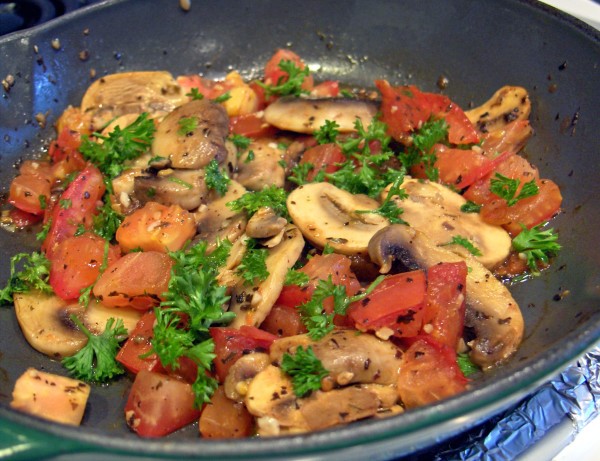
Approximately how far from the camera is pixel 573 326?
7.92ft

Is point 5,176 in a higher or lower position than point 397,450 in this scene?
lower

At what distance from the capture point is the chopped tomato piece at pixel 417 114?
11.5 ft

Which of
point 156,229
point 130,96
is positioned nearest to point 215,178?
point 156,229

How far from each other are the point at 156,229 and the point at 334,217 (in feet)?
2.99

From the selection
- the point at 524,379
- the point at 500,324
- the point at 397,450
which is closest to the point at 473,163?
the point at 500,324

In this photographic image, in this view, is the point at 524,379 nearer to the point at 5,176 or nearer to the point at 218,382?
the point at 218,382

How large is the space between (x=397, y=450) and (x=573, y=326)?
1.00 m

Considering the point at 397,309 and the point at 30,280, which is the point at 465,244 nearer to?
the point at 397,309

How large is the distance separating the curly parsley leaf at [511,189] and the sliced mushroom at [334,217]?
2.08ft

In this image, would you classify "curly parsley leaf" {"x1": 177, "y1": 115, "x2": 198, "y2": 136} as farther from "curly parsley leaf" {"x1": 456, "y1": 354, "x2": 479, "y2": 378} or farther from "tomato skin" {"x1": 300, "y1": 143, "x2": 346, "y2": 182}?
"curly parsley leaf" {"x1": 456, "y1": 354, "x2": 479, "y2": 378}

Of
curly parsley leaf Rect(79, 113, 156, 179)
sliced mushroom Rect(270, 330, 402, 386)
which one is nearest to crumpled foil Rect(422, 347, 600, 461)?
sliced mushroom Rect(270, 330, 402, 386)

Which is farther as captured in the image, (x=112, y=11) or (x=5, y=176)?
(x=112, y=11)

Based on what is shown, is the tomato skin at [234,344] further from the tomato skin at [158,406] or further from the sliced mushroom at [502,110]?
the sliced mushroom at [502,110]

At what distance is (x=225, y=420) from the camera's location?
2.31 metres
